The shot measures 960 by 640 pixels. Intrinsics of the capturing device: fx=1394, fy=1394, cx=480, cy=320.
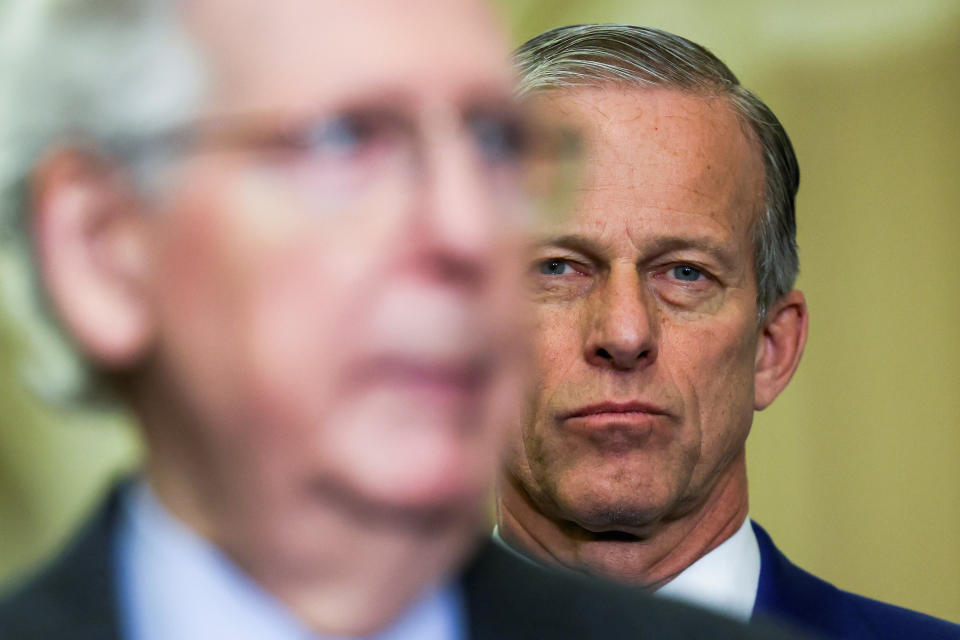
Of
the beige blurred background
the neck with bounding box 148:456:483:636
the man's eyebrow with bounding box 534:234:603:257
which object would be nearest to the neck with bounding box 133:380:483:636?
the neck with bounding box 148:456:483:636

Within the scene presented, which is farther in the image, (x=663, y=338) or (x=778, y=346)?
(x=778, y=346)

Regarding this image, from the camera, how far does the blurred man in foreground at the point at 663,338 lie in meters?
1.96

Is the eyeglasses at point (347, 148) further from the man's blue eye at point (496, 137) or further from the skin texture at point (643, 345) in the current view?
the skin texture at point (643, 345)

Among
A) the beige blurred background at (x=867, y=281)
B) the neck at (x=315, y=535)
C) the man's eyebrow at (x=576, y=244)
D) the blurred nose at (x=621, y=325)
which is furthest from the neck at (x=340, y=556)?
the beige blurred background at (x=867, y=281)

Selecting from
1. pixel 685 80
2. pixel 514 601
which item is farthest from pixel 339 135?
pixel 685 80

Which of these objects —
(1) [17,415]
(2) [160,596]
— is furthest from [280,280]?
(1) [17,415]

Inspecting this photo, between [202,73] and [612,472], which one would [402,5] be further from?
[612,472]

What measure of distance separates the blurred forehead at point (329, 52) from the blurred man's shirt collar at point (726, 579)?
4.53 feet

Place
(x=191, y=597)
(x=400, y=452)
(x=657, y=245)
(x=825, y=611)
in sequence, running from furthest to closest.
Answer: (x=825, y=611), (x=657, y=245), (x=191, y=597), (x=400, y=452)

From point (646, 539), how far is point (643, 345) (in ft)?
1.06

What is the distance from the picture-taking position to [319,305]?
2.38 ft

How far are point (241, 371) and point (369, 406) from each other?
0.24 ft

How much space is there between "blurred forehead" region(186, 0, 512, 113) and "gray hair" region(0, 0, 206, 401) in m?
0.02

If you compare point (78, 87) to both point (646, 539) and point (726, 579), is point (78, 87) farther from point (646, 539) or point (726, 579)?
point (726, 579)
